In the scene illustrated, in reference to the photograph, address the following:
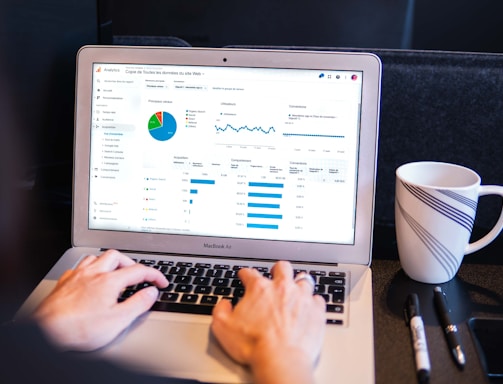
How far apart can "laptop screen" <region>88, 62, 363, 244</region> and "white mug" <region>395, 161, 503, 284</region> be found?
71 mm

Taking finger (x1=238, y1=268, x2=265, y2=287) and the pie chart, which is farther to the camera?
the pie chart

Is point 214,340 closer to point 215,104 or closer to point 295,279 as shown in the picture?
point 295,279

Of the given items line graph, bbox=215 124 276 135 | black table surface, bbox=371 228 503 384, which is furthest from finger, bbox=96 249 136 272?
black table surface, bbox=371 228 503 384

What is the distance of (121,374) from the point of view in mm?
467

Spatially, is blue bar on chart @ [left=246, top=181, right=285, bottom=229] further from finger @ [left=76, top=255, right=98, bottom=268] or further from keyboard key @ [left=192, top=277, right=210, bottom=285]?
finger @ [left=76, top=255, right=98, bottom=268]

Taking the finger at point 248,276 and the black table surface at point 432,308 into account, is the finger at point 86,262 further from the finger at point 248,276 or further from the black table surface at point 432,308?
the black table surface at point 432,308

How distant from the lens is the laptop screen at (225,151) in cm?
81

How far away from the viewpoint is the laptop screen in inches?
32.0

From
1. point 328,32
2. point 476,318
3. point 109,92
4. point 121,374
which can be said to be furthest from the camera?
point 328,32

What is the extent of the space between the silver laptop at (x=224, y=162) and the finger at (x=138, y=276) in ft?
0.09

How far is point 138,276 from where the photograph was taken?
741 millimetres

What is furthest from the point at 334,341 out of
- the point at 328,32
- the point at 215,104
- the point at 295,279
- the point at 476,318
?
the point at 328,32

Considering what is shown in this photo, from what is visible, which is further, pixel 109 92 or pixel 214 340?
pixel 109 92

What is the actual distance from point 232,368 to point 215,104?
359mm
